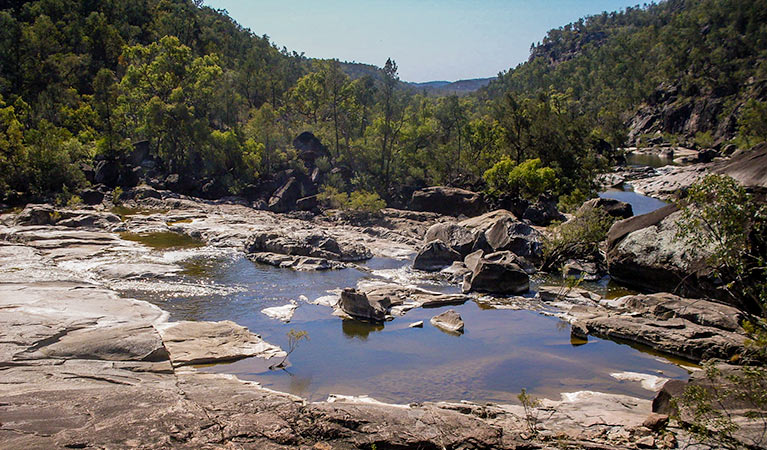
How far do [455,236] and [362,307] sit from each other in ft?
46.8

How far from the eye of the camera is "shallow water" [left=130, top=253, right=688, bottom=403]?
17438 millimetres

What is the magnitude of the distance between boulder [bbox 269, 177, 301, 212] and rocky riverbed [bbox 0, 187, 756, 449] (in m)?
15.6

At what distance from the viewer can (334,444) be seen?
11008 millimetres

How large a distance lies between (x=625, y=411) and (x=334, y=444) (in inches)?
339

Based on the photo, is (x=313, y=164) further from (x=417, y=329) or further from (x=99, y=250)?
(x=417, y=329)

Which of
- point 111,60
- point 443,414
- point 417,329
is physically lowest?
point 417,329

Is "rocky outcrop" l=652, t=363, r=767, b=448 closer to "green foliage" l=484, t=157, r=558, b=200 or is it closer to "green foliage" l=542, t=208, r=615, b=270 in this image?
"green foliage" l=542, t=208, r=615, b=270

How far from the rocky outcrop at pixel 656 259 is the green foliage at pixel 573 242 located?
173cm

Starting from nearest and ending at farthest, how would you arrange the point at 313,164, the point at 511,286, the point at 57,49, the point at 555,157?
1. the point at 511,286
2. the point at 555,157
3. the point at 313,164
4. the point at 57,49

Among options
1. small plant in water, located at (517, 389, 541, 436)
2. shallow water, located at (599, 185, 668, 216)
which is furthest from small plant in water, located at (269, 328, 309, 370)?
shallow water, located at (599, 185, 668, 216)

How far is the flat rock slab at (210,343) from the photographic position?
60.5ft

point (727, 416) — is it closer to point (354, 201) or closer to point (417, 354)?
point (417, 354)

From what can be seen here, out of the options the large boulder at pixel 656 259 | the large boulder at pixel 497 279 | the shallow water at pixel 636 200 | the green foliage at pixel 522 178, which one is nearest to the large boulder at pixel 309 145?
the green foliage at pixel 522 178

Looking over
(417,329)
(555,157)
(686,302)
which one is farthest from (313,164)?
(686,302)
